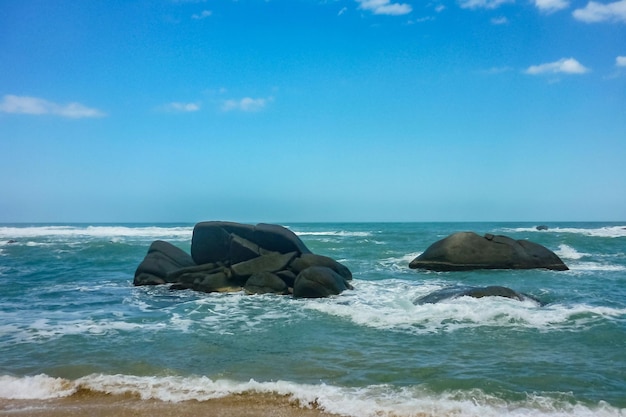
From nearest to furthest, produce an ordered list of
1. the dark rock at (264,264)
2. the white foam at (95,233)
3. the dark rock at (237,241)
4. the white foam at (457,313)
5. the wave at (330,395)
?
1. the wave at (330,395)
2. the white foam at (457,313)
3. the dark rock at (264,264)
4. the dark rock at (237,241)
5. the white foam at (95,233)

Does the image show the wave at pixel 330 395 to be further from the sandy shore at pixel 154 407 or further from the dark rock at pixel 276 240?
the dark rock at pixel 276 240

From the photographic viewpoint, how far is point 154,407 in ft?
22.8

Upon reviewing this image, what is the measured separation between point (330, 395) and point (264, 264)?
11.3m

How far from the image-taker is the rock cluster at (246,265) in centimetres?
1686

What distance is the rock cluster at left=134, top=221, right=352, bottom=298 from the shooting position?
16.9 metres

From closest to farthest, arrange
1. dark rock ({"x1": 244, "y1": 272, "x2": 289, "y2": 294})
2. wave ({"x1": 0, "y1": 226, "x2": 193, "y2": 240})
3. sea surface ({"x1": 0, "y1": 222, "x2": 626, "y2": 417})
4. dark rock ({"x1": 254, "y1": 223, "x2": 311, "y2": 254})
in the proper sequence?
sea surface ({"x1": 0, "y1": 222, "x2": 626, "y2": 417}), dark rock ({"x1": 244, "y1": 272, "x2": 289, "y2": 294}), dark rock ({"x1": 254, "y1": 223, "x2": 311, "y2": 254}), wave ({"x1": 0, "y1": 226, "x2": 193, "y2": 240})

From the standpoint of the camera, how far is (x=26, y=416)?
264 inches

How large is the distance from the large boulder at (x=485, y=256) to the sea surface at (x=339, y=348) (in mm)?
4868

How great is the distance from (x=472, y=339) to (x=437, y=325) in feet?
4.55

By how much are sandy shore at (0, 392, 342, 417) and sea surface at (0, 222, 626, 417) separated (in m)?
0.22

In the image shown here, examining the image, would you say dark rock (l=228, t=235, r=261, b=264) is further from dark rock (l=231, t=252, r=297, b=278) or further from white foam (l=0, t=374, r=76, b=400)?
white foam (l=0, t=374, r=76, b=400)

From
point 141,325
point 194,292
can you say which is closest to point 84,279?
point 194,292

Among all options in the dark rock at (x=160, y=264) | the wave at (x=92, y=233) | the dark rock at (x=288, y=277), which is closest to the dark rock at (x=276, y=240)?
the dark rock at (x=288, y=277)

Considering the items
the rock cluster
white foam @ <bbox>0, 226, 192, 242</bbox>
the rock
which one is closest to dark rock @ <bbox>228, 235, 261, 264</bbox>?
the rock cluster
